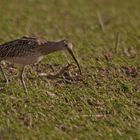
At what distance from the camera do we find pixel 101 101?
23.5 feet

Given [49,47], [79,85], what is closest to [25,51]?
[49,47]

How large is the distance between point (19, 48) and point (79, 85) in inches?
37.0

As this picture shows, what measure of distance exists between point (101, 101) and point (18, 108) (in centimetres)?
108

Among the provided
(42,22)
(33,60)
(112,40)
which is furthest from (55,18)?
(33,60)

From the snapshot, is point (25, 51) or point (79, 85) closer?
point (25, 51)

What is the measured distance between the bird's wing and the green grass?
39 cm

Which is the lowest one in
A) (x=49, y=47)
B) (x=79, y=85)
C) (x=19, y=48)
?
(x=79, y=85)

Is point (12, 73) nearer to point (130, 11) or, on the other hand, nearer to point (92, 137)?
point (92, 137)

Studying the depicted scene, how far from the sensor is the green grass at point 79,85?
251 inches

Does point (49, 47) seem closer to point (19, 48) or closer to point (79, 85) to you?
point (19, 48)

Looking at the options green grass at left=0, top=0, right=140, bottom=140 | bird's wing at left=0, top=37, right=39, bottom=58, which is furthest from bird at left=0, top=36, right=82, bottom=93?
green grass at left=0, top=0, right=140, bottom=140

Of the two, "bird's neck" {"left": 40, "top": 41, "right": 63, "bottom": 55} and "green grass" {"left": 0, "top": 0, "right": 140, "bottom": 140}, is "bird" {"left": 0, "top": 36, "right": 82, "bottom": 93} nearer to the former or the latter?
"bird's neck" {"left": 40, "top": 41, "right": 63, "bottom": 55}

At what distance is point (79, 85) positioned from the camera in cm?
765

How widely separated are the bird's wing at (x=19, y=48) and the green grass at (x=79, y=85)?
39cm
